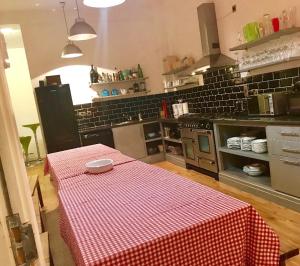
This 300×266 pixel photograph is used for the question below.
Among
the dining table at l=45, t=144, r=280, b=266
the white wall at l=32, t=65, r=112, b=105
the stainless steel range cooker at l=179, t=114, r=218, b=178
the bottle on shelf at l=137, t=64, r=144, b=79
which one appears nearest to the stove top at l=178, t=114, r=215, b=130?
the stainless steel range cooker at l=179, t=114, r=218, b=178

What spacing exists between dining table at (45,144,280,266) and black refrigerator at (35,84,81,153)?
3.73 meters

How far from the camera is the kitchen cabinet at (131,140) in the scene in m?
5.54

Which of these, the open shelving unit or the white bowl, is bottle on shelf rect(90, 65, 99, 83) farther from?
the white bowl

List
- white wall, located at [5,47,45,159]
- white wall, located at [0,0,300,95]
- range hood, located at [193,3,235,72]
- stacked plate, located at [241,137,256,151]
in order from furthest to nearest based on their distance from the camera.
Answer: white wall, located at [5,47,45,159] < white wall, located at [0,0,300,95] < range hood, located at [193,3,235,72] < stacked plate, located at [241,137,256,151]

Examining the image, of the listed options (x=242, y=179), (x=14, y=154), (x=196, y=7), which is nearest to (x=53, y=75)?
(x=196, y=7)

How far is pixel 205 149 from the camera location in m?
4.39

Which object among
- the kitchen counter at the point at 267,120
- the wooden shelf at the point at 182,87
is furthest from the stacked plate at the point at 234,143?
the wooden shelf at the point at 182,87

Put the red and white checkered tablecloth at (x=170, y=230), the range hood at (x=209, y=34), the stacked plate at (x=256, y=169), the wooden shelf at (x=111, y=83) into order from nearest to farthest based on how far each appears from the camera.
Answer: the red and white checkered tablecloth at (x=170, y=230) → the stacked plate at (x=256, y=169) → the range hood at (x=209, y=34) → the wooden shelf at (x=111, y=83)

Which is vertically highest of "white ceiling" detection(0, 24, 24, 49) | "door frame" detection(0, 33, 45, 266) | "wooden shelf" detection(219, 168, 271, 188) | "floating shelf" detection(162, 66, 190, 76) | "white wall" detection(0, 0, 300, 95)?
"white ceiling" detection(0, 24, 24, 49)

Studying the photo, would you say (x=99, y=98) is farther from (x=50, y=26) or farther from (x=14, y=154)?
(x=14, y=154)

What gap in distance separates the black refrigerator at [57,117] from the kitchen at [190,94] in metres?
0.02

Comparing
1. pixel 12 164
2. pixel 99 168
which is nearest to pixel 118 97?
pixel 99 168

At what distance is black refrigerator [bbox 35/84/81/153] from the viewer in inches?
205

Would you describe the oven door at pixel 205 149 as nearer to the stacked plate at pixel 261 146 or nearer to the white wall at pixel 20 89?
the stacked plate at pixel 261 146
